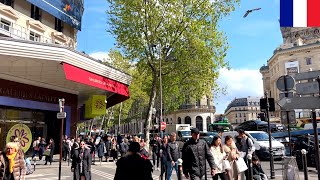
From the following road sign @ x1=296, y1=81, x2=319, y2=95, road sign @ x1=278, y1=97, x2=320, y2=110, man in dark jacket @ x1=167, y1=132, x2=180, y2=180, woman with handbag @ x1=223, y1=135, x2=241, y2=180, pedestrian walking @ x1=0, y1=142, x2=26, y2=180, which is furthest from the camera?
man in dark jacket @ x1=167, y1=132, x2=180, y2=180

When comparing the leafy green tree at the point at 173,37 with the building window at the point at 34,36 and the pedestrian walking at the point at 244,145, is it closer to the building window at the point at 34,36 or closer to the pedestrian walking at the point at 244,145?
the building window at the point at 34,36

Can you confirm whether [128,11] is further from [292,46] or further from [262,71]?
[262,71]

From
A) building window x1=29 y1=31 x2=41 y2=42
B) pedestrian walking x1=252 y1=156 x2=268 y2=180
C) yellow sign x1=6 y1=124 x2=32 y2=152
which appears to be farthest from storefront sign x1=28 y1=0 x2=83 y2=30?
pedestrian walking x1=252 y1=156 x2=268 y2=180

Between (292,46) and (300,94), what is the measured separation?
292 feet

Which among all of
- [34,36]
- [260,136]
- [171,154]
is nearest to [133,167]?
[171,154]

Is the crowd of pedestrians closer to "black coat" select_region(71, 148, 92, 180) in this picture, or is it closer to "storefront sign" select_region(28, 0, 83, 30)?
"black coat" select_region(71, 148, 92, 180)

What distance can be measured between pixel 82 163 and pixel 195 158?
450 centimetres

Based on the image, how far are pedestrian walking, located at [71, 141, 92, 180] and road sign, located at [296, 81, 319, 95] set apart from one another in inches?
274

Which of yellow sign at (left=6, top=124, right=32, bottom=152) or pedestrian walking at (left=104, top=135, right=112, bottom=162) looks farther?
pedestrian walking at (left=104, top=135, right=112, bottom=162)

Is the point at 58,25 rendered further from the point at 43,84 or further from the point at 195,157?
the point at 195,157

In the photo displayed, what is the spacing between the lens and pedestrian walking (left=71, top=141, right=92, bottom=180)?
10.5 metres

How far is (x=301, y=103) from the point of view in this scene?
233 inches

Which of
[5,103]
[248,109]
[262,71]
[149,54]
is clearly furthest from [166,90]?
[248,109]

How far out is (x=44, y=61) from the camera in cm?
1817
